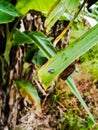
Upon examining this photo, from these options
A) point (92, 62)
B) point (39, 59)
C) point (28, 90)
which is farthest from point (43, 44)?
point (92, 62)

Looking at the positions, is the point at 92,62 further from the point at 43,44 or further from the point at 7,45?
the point at 43,44

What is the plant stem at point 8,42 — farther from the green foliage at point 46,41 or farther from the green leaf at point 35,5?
the green leaf at point 35,5

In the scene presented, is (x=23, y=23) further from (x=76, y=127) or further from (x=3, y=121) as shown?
(x=76, y=127)

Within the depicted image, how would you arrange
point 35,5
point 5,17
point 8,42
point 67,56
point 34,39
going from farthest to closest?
point 8,42
point 34,39
point 35,5
point 5,17
point 67,56

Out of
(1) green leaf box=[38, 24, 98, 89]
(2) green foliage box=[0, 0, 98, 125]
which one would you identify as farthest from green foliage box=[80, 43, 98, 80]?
(1) green leaf box=[38, 24, 98, 89]

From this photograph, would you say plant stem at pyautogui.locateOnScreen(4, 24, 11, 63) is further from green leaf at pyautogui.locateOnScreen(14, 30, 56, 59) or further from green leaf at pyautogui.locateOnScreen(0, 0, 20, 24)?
green leaf at pyautogui.locateOnScreen(0, 0, 20, 24)

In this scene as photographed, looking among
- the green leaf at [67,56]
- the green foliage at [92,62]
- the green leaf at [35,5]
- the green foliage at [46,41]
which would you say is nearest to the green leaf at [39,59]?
the green foliage at [46,41]

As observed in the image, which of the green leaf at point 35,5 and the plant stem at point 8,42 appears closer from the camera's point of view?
the green leaf at point 35,5
